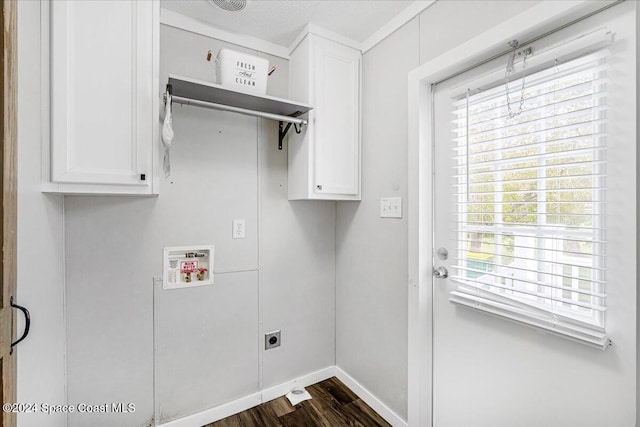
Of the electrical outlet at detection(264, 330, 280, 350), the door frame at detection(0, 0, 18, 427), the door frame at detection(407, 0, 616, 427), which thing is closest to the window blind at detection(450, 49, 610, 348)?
the door frame at detection(407, 0, 616, 427)

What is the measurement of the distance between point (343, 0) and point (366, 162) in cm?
90

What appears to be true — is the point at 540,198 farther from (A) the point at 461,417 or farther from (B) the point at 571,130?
(A) the point at 461,417

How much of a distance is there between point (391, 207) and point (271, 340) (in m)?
1.19

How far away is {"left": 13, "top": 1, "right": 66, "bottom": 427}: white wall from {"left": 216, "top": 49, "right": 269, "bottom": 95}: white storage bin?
27.1 inches

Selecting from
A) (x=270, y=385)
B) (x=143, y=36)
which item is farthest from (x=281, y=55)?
(x=270, y=385)

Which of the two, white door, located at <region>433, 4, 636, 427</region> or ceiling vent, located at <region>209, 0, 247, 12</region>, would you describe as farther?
ceiling vent, located at <region>209, 0, 247, 12</region>

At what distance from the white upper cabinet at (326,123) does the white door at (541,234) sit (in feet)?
1.82

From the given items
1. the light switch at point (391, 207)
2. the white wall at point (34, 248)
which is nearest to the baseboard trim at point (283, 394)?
the white wall at point (34, 248)

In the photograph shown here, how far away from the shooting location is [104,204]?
1.48m

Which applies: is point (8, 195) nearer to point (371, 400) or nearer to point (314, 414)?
point (314, 414)

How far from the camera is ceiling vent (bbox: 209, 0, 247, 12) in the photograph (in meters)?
1.51

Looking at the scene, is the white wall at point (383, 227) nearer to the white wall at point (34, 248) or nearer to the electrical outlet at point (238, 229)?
the electrical outlet at point (238, 229)

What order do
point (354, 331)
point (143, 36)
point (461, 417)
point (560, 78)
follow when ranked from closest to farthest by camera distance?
point (560, 78) → point (143, 36) → point (461, 417) → point (354, 331)

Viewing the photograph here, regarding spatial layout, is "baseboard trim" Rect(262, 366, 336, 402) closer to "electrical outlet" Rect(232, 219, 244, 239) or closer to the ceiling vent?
"electrical outlet" Rect(232, 219, 244, 239)
